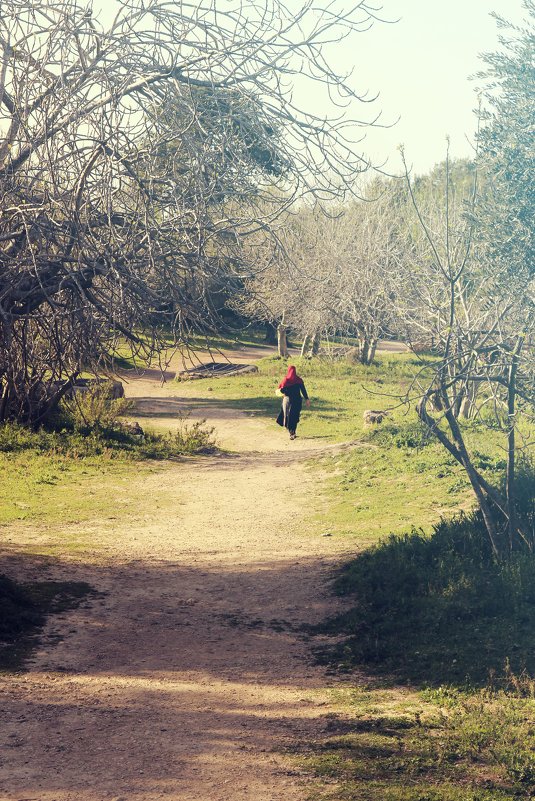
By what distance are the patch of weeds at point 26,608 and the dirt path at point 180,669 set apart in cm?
16

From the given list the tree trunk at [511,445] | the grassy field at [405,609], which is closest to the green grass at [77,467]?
the grassy field at [405,609]

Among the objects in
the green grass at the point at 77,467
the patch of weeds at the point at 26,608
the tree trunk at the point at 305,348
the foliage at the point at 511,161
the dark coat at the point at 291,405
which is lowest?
the patch of weeds at the point at 26,608

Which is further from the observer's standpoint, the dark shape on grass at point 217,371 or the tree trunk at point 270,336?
the tree trunk at point 270,336

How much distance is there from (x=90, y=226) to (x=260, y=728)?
398cm

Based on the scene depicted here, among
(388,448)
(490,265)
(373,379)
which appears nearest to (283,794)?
(490,265)

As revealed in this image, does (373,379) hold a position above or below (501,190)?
below

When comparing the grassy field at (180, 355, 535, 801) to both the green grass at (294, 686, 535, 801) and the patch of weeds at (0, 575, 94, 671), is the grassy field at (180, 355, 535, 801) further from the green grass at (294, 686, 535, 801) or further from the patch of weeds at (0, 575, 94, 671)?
the patch of weeds at (0, 575, 94, 671)

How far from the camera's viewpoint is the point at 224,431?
67.5 feet

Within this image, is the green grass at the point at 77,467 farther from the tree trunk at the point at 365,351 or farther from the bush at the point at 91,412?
the tree trunk at the point at 365,351

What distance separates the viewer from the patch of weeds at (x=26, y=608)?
714cm

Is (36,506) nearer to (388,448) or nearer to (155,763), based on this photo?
(388,448)

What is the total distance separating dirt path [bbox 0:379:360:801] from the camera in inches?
200

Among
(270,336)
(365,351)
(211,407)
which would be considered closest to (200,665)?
(211,407)

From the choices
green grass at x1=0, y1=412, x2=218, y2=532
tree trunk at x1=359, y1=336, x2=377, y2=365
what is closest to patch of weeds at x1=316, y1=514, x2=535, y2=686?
green grass at x1=0, y1=412, x2=218, y2=532
